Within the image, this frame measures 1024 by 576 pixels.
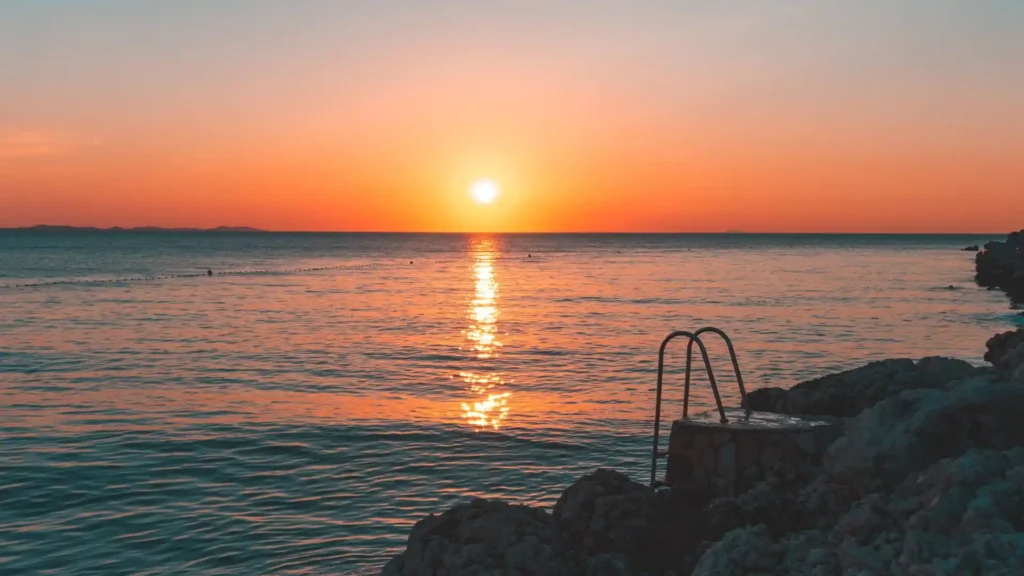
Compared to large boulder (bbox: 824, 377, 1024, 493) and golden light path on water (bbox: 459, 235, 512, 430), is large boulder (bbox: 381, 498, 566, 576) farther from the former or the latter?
golden light path on water (bbox: 459, 235, 512, 430)

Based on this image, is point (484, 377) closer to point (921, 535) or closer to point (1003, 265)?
point (921, 535)

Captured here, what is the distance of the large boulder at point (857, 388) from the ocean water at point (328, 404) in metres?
2.37

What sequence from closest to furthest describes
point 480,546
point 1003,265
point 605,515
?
point 480,546 → point 605,515 → point 1003,265

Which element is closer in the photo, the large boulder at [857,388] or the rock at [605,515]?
the rock at [605,515]

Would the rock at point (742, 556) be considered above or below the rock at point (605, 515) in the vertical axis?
above

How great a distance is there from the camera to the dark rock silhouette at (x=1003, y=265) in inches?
2079

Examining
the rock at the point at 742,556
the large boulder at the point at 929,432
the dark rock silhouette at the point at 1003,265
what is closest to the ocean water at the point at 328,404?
the rock at the point at 742,556

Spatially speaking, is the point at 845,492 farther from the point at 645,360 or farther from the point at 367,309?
the point at 367,309

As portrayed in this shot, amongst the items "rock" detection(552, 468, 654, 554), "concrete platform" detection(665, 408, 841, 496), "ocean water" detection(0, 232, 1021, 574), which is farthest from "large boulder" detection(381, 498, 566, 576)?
"concrete platform" detection(665, 408, 841, 496)

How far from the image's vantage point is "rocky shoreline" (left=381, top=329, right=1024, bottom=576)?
20.2 feet

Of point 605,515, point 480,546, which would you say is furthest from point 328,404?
point 480,546

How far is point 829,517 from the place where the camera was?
26.6 ft

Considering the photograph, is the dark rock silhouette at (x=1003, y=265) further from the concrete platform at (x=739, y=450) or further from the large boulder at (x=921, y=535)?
the large boulder at (x=921, y=535)

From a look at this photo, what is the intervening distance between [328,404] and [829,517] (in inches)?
513
